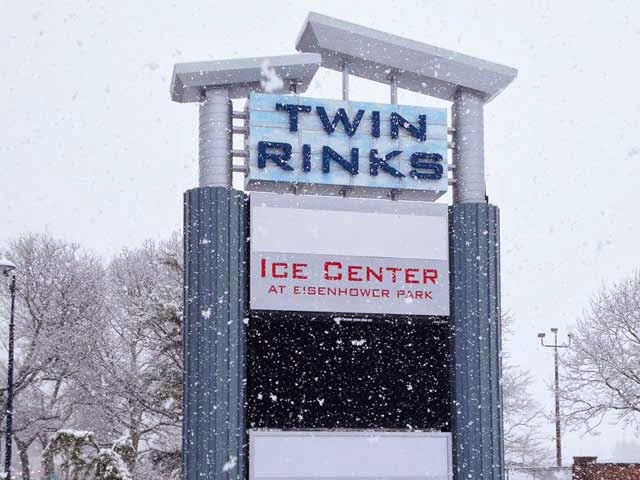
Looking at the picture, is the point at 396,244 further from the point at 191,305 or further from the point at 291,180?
the point at 191,305

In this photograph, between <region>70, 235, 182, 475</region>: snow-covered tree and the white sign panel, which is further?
<region>70, 235, 182, 475</region>: snow-covered tree

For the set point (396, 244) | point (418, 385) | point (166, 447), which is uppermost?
point (396, 244)

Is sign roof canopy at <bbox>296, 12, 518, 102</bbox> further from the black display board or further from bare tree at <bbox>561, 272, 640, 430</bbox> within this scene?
bare tree at <bbox>561, 272, 640, 430</bbox>

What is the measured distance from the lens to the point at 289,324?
56.5 ft

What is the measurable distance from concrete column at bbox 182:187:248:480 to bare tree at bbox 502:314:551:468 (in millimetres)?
25409

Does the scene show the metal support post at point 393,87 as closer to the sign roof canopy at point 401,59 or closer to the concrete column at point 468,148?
the sign roof canopy at point 401,59

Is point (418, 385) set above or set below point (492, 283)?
below

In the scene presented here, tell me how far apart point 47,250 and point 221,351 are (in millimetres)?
26630

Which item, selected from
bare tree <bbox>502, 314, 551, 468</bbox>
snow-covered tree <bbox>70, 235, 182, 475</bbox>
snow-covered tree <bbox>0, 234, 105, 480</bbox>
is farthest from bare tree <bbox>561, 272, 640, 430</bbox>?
snow-covered tree <bbox>0, 234, 105, 480</bbox>

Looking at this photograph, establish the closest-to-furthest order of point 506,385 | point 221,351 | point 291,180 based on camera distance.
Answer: point 221,351 < point 291,180 < point 506,385

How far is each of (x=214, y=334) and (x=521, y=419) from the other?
2715 centimetres

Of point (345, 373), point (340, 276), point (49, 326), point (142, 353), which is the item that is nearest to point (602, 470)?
point (345, 373)

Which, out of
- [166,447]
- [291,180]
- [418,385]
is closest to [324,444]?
[418,385]

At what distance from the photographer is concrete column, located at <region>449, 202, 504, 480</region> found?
57.3 feet
